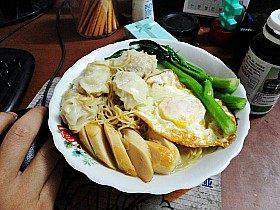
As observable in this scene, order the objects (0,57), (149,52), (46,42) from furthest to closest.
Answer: (46,42) → (0,57) → (149,52)

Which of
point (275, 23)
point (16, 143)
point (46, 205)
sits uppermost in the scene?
point (275, 23)

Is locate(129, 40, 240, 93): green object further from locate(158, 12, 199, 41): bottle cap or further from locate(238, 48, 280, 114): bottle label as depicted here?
locate(158, 12, 199, 41): bottle cap

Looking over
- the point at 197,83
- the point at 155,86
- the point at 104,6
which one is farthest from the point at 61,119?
the point at 104,6

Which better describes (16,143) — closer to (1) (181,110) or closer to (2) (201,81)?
(1) (181,110)

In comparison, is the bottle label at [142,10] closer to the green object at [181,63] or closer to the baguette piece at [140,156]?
the green object at [181,63]

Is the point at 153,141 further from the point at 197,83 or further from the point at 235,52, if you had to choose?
the point at 235,52

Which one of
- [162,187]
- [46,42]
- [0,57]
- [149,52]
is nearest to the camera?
[162,187]

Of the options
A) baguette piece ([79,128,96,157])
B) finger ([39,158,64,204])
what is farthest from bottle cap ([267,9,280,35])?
finger ([39,158,64,204])

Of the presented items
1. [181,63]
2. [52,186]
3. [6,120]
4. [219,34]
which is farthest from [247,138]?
[6,120]
